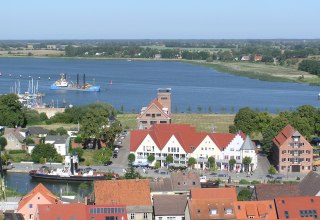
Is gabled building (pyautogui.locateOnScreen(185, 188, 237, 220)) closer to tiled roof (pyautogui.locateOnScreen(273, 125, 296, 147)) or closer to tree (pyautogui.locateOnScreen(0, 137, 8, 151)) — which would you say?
tiled roof (pyautogui.locateOnScreen(273, 125, 296, 147))

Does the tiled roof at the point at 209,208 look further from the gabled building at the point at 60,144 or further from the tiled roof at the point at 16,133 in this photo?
the tiled roof at the point at 16,133

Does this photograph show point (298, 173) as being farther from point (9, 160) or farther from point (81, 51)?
point (81, 51)

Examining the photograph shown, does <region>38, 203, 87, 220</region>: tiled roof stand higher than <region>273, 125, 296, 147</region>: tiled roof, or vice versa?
<region>38, 203, 87, 220</region>: tiled roof

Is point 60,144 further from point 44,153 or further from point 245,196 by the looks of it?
point 245,196

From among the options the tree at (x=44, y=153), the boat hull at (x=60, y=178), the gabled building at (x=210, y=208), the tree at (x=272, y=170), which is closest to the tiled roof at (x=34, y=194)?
the gabled building at (x=210, y=208)

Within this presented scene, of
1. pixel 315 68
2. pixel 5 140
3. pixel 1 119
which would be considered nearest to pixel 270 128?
pixel 5 140

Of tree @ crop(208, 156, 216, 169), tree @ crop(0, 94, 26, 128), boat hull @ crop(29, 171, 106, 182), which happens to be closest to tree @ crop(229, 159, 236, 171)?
tree @ crop(208, 156, 216, 169)
